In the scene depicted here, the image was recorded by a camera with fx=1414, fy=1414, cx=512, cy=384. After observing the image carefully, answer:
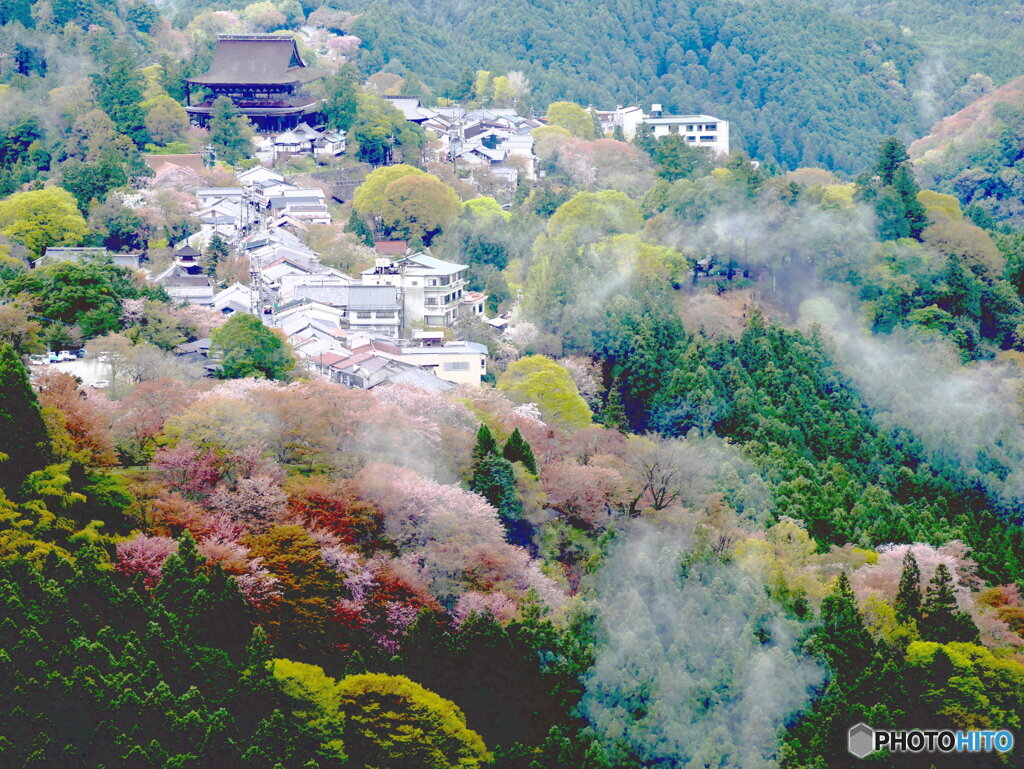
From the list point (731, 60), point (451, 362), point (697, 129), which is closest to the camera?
point (451, 362)

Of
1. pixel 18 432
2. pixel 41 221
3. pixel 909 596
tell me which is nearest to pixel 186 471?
pixel 18 432

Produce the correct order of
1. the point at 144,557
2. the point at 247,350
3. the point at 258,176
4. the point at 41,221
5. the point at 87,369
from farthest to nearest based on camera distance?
1. the point at 258,176
2. the point at 41,221
3. the point at 247,350
4. the point at 87,369
5. the point at 144,557

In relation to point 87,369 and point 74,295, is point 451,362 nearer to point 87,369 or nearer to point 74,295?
point 74,295

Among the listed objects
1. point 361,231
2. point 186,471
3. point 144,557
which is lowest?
point 361,231

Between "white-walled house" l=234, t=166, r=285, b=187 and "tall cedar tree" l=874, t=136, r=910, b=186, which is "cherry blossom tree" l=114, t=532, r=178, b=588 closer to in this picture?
"white-walled house" l=234, t=166, r=285, b=187

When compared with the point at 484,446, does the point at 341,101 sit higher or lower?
lower

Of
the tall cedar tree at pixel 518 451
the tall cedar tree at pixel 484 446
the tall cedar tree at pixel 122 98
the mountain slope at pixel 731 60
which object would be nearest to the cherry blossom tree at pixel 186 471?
the tall cedar tree at pixel 484 446

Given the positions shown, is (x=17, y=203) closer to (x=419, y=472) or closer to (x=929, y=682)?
(x=419, y=472)

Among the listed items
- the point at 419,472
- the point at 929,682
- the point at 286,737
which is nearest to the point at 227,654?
the point at 286,737
